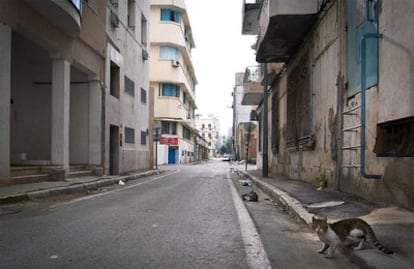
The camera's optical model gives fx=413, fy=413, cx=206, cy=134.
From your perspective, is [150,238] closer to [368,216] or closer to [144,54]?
[368,216]

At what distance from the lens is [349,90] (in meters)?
8.97

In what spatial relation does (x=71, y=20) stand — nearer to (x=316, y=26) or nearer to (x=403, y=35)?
(x=316, y=26)

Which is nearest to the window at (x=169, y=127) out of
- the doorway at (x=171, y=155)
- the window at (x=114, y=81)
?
the doorway at (x=171, y=155)

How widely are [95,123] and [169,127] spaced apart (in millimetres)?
32862

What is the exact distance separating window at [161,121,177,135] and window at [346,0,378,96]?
4124 centimetres

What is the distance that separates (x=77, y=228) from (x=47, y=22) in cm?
867

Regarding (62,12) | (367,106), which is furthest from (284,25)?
Answer: (62,12)

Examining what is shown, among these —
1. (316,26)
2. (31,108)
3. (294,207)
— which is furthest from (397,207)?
(31,108)

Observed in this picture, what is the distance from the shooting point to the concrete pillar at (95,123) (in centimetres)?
1734

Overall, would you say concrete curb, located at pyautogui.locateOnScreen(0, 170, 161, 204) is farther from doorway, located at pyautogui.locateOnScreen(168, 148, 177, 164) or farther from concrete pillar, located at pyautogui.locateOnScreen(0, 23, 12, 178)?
doorway, located at pyautogui.locateOnScreen(168, 148, 177, 164)

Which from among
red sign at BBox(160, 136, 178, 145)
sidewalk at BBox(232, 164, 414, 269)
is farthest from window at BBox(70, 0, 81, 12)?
red sign at BBox(160, 136, 178, 145)

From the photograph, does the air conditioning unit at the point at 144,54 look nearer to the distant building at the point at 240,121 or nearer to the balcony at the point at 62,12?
the balcony at the point at 62,12

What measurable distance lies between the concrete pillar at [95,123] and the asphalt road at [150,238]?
823 cm

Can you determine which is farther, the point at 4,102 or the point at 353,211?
the point at 4,102
